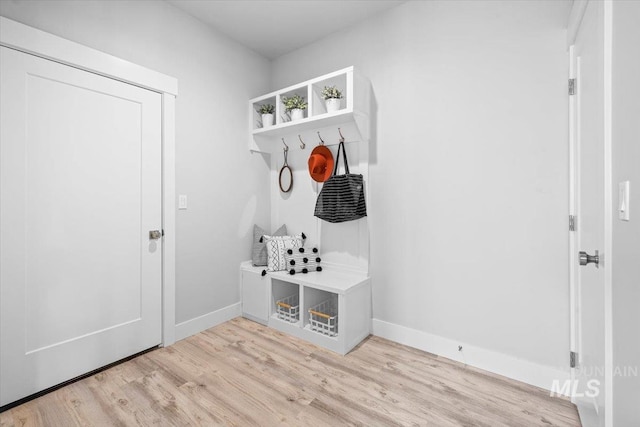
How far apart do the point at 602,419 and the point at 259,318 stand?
7.52 feet

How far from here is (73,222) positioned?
6.11 ft

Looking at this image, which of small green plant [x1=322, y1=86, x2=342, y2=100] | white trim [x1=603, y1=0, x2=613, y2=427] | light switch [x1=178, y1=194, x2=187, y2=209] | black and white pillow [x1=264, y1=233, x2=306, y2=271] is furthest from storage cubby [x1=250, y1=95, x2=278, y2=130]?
white trim [x1=603, y1=0, x2=613, y2=427]

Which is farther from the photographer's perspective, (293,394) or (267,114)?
(267,114)

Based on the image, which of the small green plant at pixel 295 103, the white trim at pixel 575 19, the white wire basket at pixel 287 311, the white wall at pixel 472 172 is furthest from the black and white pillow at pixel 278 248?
the white trim at pixel 575 19

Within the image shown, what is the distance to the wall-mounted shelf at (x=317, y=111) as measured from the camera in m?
2.26

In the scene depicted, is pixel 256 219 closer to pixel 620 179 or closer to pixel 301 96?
pixel 301 96

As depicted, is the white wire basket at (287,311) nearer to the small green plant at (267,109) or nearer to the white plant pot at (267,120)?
the white plant pot at (267,120)

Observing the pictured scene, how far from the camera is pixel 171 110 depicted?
2330 mm

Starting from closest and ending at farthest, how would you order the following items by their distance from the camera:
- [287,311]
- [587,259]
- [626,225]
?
[626,225] → [587,259] → [287,311]

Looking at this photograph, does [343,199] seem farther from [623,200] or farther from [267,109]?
[623,200]

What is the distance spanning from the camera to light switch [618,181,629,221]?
0.78 meters

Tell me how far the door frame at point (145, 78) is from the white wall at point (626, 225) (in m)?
2.49

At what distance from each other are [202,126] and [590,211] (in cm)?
264

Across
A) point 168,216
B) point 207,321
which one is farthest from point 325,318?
point 168,216
